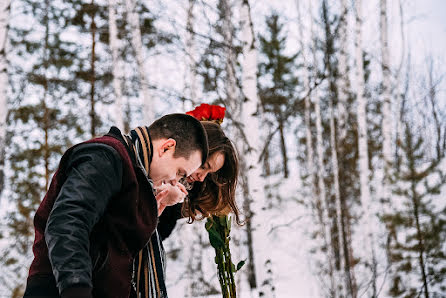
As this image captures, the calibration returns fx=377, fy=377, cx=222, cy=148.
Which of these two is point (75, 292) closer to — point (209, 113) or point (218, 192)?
point (218, 192)

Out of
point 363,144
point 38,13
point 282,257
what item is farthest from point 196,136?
point 282,257

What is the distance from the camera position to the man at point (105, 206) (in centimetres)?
104

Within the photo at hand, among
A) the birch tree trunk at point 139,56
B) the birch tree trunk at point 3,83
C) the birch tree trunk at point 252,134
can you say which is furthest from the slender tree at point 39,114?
the birch tree trunk at point 252,134

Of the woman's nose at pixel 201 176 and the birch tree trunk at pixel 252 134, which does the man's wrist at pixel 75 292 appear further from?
the birch tree trunk at pixel 252 134

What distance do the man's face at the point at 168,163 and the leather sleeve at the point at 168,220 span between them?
1.66 ft

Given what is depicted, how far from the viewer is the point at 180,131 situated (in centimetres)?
155

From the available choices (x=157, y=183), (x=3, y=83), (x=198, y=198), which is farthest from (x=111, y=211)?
(x=3, y=83)

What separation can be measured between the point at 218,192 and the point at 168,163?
785 mm

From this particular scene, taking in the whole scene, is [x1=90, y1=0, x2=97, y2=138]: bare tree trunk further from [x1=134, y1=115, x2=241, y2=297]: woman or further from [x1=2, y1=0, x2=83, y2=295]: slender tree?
[x1=134, y1=115, x2=241, y2=297]: woman

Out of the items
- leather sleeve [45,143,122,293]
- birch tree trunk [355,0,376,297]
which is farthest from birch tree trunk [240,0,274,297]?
birch tree trunk [355,0,376,297]

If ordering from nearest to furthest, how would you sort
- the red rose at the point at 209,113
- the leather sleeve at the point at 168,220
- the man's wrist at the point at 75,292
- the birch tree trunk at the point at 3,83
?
the man's wrist at the point at 75,292, the leather sleeve at the point at 168,220, the red rose at the point at 209,113, the birch tree trunk at the point at 3,83

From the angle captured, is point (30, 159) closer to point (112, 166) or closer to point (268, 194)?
point (112, 166)

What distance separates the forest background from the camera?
13.5 feet

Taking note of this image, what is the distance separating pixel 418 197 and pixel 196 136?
5.21 metres
